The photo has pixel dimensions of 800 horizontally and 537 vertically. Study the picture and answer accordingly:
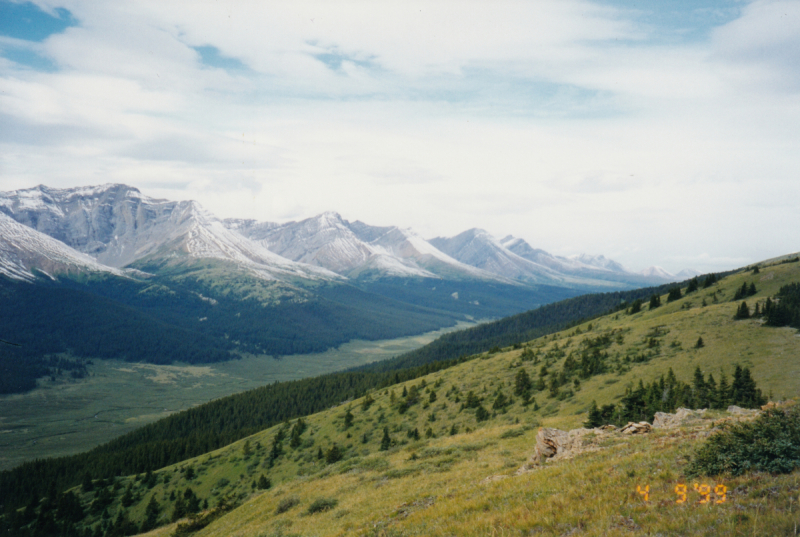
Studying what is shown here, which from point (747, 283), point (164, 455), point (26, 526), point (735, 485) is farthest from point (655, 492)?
point (164, 455)

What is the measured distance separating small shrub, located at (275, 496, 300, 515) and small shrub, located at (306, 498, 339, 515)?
404 centimetres

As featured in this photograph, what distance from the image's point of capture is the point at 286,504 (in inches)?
1107

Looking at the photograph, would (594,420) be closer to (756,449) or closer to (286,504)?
(756,449)

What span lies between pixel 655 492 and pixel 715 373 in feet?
142

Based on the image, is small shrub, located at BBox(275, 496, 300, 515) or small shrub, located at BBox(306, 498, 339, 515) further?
small shrub, located at BBox(275, 496, 300, 515)

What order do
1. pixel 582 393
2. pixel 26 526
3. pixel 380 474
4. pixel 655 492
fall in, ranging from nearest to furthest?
pixel 655 492 → pixel 380 474 → pixel 582 393 → pixel 26 526

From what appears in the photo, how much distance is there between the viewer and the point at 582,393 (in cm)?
5041

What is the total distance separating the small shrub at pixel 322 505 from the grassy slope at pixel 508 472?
1.88 feet

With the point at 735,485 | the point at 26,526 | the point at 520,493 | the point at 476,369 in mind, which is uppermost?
the point at 735,485

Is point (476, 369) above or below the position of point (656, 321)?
below

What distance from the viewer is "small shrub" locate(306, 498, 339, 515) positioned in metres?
24.5

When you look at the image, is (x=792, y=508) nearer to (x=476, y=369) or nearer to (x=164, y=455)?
(x=476, y=369)

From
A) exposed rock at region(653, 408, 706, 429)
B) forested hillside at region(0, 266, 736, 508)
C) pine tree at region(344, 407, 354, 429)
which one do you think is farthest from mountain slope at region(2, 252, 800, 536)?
exposed rock at region(653, 408, 706, 429)
